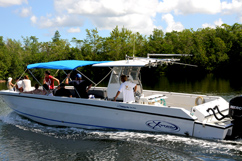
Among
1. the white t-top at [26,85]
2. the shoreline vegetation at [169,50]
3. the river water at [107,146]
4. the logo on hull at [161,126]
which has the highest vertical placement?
the shoreline vegetation at [169,50]

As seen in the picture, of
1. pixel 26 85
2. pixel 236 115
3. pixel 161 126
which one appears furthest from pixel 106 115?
pixel 26 85

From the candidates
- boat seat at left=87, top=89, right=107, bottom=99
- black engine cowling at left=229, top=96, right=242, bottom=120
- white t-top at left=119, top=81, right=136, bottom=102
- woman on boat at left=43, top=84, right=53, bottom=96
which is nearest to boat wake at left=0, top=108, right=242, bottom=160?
black engine cowling at left=229, top=96, right=242, bottom=120

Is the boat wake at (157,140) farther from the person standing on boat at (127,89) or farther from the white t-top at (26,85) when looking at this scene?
the white t-top at (26,85)

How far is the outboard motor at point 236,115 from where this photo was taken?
748cm

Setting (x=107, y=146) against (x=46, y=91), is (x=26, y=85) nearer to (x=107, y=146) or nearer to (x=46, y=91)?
(x=46, y=91)

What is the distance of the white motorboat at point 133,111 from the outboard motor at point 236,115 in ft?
0.09

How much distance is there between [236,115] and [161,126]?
212cm

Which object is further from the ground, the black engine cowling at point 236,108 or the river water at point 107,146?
the black engine cowling at point 236,108

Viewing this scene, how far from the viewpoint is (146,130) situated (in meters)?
8.49

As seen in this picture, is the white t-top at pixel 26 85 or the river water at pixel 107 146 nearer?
the river water at pixel 107 146

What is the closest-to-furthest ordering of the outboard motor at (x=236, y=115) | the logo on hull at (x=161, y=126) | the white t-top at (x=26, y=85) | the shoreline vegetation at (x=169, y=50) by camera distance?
the outboard motor at (x=236, y=115)
the logo on hull at (x=161, y=126)
the white t-top at (x=26, y=85)
the shoreline vegetation at (x=169, y=50)

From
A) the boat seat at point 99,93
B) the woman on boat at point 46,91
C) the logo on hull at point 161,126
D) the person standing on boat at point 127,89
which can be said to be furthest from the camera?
the boat seat at point 99,93

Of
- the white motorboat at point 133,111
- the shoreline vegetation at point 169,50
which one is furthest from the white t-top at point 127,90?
the shoreline vegetation at point 169,50

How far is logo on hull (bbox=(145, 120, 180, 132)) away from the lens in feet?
26.2
